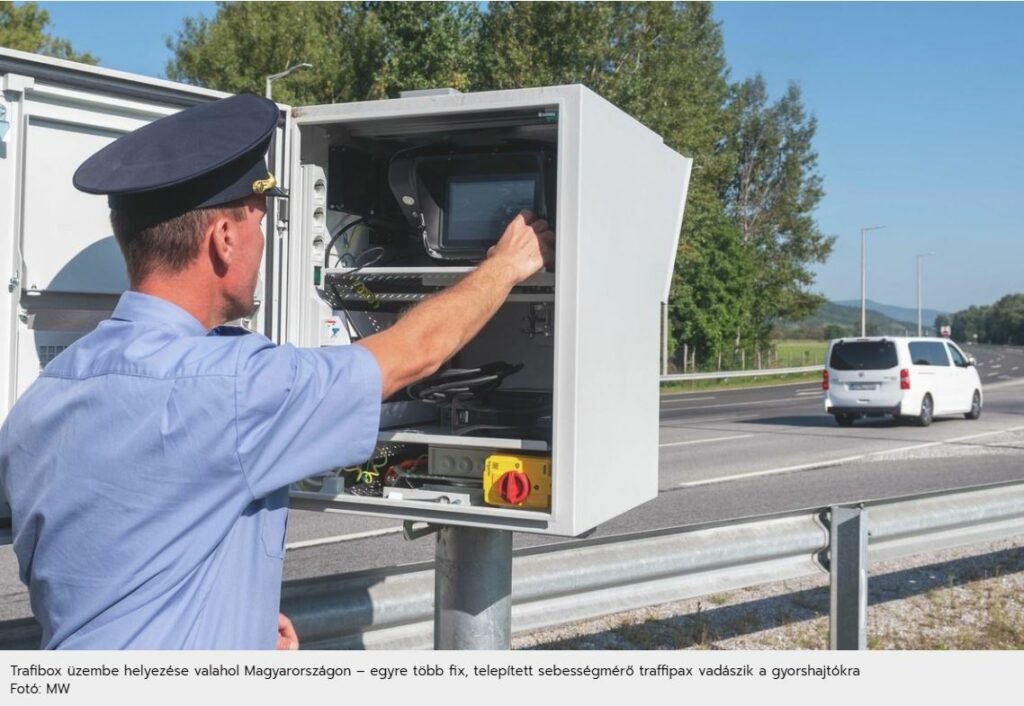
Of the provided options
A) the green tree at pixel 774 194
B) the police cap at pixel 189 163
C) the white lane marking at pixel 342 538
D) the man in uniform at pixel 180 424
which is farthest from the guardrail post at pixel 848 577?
the green tree at pixel 774 194

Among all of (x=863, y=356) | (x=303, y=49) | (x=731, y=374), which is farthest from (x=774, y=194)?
(x=863, y=356)

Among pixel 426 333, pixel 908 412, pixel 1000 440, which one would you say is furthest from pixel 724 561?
pixel 908 412

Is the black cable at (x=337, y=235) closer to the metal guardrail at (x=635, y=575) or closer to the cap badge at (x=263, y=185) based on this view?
the metal guardrail at (x=635, y=575)

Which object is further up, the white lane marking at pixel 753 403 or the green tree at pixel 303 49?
the green tree at pixel 303 49

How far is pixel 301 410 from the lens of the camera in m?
1.84

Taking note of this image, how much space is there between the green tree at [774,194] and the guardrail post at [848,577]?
177ft

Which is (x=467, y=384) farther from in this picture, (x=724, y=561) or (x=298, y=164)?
(x=724, y=561)

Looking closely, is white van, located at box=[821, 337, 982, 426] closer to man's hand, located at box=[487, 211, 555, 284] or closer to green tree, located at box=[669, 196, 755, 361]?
man's hand, located at box=[487, 211, 555, 284]

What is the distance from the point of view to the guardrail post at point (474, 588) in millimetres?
2836

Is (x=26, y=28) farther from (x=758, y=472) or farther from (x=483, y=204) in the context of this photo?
(x=483, y=204)

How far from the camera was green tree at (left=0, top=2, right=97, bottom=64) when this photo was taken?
30172mm

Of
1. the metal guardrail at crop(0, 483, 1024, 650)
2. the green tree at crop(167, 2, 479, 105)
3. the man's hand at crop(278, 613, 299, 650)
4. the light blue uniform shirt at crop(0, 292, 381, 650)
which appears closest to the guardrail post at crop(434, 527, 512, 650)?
the metal guardrail at crop(0, 483, 1024, 650)

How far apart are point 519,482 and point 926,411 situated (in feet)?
60.1

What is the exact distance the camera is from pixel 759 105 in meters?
57.7
